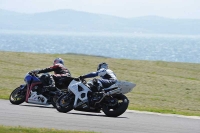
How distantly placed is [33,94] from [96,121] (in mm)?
4831

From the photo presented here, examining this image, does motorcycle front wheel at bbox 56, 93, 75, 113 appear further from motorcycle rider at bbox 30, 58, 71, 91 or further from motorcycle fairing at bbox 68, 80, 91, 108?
motorcycle rider at bbox 30, 58, 71, 91

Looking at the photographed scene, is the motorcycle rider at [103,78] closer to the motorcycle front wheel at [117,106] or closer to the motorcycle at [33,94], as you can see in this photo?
the motorcycle front wheel at [117,106]

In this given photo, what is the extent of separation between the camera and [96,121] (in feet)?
56.9

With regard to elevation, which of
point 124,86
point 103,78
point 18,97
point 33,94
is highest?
point 103,78

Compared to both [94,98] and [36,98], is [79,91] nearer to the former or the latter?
[94,98]

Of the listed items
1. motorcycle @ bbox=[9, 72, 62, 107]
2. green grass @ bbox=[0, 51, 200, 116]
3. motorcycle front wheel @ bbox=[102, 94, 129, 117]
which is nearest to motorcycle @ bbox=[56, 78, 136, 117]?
motorcycle front wheel @ bbox=[102, 94, 129, 117]

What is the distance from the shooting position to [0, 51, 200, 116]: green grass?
96.7 feet

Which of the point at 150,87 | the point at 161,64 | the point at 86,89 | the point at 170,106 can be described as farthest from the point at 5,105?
the point at 161,64

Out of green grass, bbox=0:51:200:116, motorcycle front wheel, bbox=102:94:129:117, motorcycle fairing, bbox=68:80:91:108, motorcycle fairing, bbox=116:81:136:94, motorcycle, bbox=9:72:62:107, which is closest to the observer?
motorcycle front wheel, bbox=102:94:129:117

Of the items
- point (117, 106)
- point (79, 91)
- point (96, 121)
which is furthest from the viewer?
point (79, 91)

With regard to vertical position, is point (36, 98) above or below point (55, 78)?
below

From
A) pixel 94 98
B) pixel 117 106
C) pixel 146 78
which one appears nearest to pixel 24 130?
pixel 117 106

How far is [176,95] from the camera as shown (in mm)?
34938

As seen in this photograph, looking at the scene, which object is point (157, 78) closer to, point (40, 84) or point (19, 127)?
point (40, 84)
